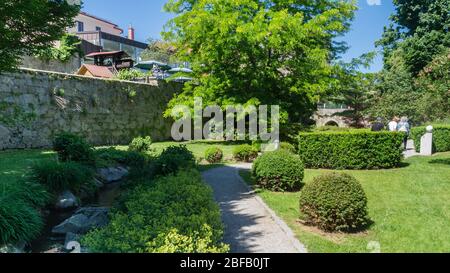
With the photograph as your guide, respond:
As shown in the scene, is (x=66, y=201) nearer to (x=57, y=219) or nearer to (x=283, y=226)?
(x=57, y=219)

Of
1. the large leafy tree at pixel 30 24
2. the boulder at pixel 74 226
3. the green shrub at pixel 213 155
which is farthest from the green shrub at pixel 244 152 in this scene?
the boulder at pixel 74 226

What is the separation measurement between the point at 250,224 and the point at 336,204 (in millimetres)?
1528

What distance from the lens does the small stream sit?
6.25 m

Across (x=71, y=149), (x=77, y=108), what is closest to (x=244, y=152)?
(x=71, y=149)

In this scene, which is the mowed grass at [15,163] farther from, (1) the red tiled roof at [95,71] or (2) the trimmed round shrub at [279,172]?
(1) the red tiled roof at [95,71]

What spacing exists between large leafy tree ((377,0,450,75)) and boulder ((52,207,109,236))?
28866mm

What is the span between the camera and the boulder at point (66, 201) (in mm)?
8445

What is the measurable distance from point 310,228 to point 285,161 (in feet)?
10.3

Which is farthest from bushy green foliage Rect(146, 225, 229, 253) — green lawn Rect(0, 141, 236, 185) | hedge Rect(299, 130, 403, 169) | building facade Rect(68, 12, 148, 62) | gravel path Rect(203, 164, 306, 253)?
building facade Rect(68, 12, 148, 62)

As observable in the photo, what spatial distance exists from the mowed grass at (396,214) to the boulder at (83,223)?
3.31 m

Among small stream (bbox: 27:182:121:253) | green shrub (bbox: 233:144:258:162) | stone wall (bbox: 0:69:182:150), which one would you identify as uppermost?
stone wall (bbox: 0:69:182:150)

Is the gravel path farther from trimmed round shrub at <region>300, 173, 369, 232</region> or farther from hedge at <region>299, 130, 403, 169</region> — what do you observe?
hedge at <region>299, 130, 403, 169</region>
